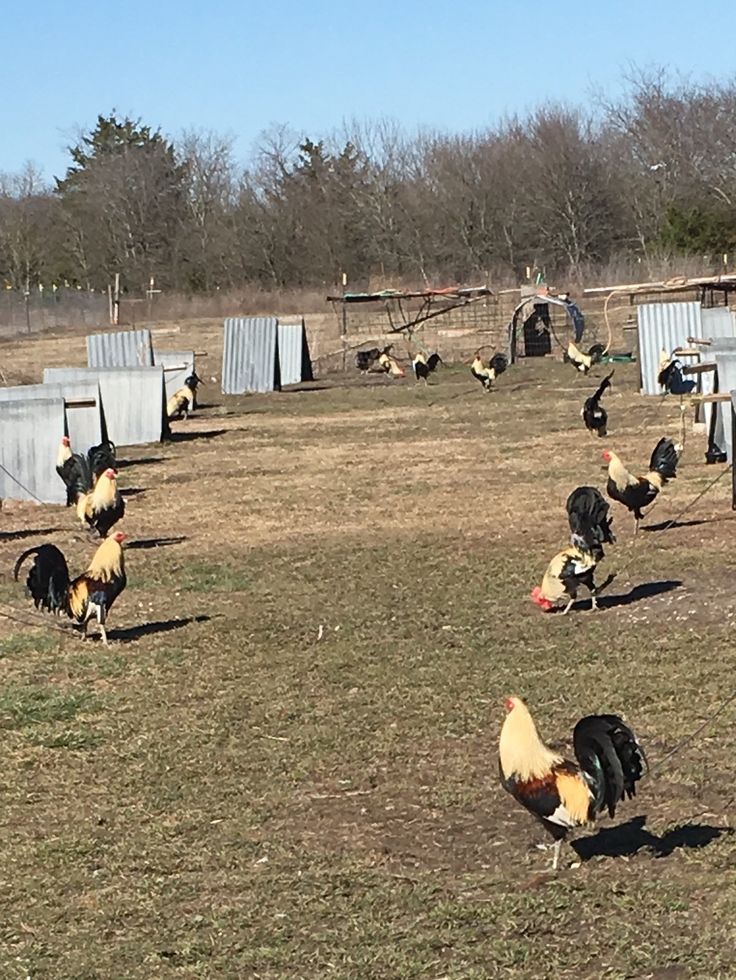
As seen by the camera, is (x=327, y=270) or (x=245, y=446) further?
(x=327, y=270)

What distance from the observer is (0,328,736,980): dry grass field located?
5.86 m

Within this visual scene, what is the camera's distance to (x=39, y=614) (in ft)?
41.3

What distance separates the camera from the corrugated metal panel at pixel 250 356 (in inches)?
1454

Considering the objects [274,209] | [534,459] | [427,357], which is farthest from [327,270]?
[534,459]

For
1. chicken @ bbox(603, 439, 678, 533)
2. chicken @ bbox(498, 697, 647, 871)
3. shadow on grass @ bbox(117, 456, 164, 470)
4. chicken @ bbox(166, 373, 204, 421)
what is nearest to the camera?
chicken @ bbox(498, 697, 647, 871)

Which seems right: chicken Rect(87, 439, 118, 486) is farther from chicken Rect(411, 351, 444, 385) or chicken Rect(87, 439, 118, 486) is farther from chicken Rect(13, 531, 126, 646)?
chicken Rect(411, 351, 444, 385)

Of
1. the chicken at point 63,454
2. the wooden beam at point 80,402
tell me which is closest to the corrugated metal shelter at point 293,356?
the wooden beam at point 80,402

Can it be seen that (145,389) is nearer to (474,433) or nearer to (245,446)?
(245,446)

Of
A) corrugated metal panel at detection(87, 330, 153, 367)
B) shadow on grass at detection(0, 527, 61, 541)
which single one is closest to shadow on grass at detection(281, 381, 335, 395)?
corrugated metal panel at detection(87, 330, 153, 367)

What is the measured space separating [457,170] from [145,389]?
46.3m

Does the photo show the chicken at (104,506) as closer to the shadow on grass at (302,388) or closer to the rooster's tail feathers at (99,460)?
the rooster's tail feathers at (99,460)

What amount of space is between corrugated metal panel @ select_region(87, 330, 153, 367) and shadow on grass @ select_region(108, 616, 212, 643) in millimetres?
19794

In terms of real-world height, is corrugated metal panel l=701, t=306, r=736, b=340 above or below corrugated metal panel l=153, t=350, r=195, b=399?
above

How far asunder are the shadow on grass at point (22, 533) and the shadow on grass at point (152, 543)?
1503mm
